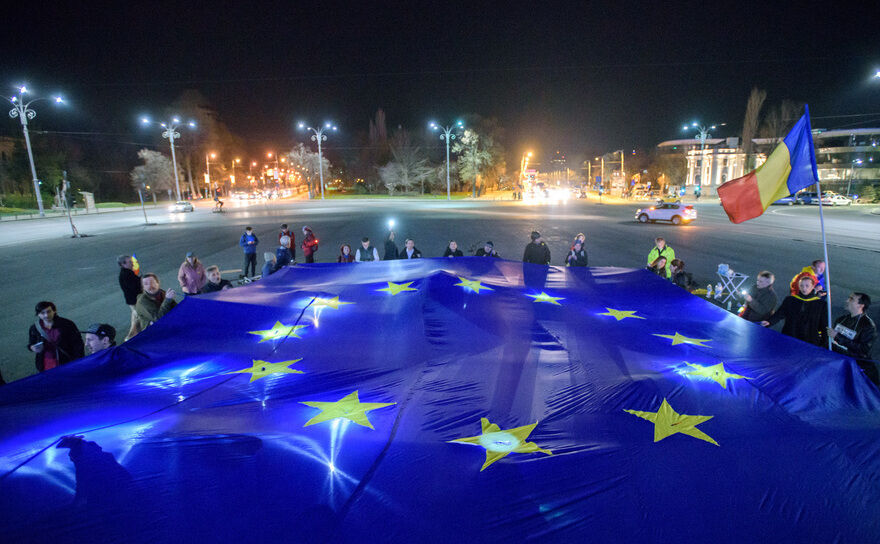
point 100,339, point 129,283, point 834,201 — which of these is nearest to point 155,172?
point 129,283

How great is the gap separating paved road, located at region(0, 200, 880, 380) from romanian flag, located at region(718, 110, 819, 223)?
5.91 metres

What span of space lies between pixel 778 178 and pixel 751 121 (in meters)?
82.4

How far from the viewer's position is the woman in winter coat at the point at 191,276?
29.0 ft

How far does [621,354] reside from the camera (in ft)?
15.1

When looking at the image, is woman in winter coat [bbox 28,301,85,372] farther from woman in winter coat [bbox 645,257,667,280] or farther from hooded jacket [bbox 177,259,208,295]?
woman in winter coat [bbox 645,257,667,280]

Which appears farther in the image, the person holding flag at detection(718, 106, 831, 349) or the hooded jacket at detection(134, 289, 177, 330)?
the hooded jacket at detection(134, 289, 177, 330)

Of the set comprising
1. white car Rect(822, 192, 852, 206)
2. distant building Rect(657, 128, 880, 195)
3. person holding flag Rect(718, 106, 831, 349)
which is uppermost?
distant building Rect(657, 128, 880, 195)

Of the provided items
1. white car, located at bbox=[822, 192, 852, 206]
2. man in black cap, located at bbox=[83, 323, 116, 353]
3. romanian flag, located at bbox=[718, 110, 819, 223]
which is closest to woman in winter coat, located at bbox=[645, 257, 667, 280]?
romanian flag, located at bbox=[718, 110, 819, 223]

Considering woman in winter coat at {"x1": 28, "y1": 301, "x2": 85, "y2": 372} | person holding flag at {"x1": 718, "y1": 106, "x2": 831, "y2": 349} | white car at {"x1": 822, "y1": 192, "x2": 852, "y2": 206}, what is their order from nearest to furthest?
woman in winter coat at {"x1": 28, "y1": 301, "x2": 85, "y2": 372}
person holding flag at {"x1": 718, "y1": 106, "x2": 831, "y2": 349}
white car at {"x1": 822, "y1": 192, "x2": 852, "y2": 206}

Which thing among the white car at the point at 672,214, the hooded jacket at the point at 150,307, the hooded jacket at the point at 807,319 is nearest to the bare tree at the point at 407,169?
the white car at the point at 672,214

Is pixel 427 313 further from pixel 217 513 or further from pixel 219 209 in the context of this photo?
pixel 219 209

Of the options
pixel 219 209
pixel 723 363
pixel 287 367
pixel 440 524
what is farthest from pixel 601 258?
pixel 219 209

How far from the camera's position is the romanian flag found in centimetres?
556

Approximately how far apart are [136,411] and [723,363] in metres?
5.40
